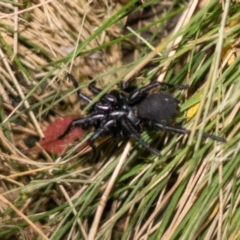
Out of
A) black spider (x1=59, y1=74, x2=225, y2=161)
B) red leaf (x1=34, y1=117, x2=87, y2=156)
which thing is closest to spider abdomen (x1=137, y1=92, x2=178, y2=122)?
black spider (x1=59, y1=74, x2=225, y2=161)

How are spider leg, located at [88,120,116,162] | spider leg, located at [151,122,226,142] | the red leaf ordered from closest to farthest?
spider leg, located at [151,122,226,142], spider leg, located at [88,120,116,162], the red leaf

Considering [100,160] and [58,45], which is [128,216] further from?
[58,45]

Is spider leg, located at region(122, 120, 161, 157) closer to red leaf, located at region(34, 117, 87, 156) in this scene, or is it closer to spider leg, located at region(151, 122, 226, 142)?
spider leg, located at region(151, 122, 226, 142)

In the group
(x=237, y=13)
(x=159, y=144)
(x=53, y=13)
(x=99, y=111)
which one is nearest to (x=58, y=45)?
(x=53, y=13)

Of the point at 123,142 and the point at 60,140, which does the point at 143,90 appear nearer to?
the point at 123,142

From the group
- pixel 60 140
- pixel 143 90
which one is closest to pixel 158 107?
pixel 143 90

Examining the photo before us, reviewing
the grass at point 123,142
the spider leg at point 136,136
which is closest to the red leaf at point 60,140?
the grass at point 123,142
